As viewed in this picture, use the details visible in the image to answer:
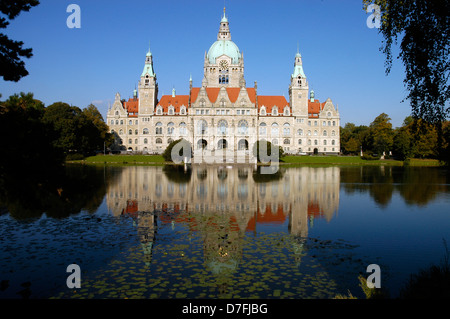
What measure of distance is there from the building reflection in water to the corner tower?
56.1 m

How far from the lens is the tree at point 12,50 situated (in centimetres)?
730

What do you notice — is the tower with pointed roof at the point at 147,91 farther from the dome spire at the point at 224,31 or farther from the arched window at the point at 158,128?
the dome spire at the point at 224,31

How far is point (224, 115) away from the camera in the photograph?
74500mm

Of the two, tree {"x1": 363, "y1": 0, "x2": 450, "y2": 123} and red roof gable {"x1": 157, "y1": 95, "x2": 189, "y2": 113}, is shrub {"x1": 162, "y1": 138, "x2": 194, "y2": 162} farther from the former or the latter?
tree {"x1": 363, "y1": 0, "x2": 450, "y2": 123}

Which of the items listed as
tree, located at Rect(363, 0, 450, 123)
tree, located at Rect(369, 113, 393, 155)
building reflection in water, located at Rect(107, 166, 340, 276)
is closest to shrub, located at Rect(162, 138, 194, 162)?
building reflection in water, located at Rect(107, 166, 340, 276)

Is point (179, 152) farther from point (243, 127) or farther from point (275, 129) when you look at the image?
point (275, 129)

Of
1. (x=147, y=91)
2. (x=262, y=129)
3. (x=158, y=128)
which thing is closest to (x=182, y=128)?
(x=158, y=128)

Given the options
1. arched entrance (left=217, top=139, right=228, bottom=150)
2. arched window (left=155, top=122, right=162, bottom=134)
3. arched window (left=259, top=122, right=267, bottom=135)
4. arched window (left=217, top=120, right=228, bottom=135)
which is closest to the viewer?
arched window (left=217, top=120, right=228, bottom=135)

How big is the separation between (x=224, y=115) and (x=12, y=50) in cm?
6737

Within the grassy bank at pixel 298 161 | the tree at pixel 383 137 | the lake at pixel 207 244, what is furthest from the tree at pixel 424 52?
the tree at pixel 383 137

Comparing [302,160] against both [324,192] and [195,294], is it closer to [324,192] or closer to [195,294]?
[324,192]

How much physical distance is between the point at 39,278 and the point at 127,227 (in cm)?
528

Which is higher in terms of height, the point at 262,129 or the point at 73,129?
the point at 262,129

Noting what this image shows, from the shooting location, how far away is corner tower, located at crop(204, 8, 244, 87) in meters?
81.4
